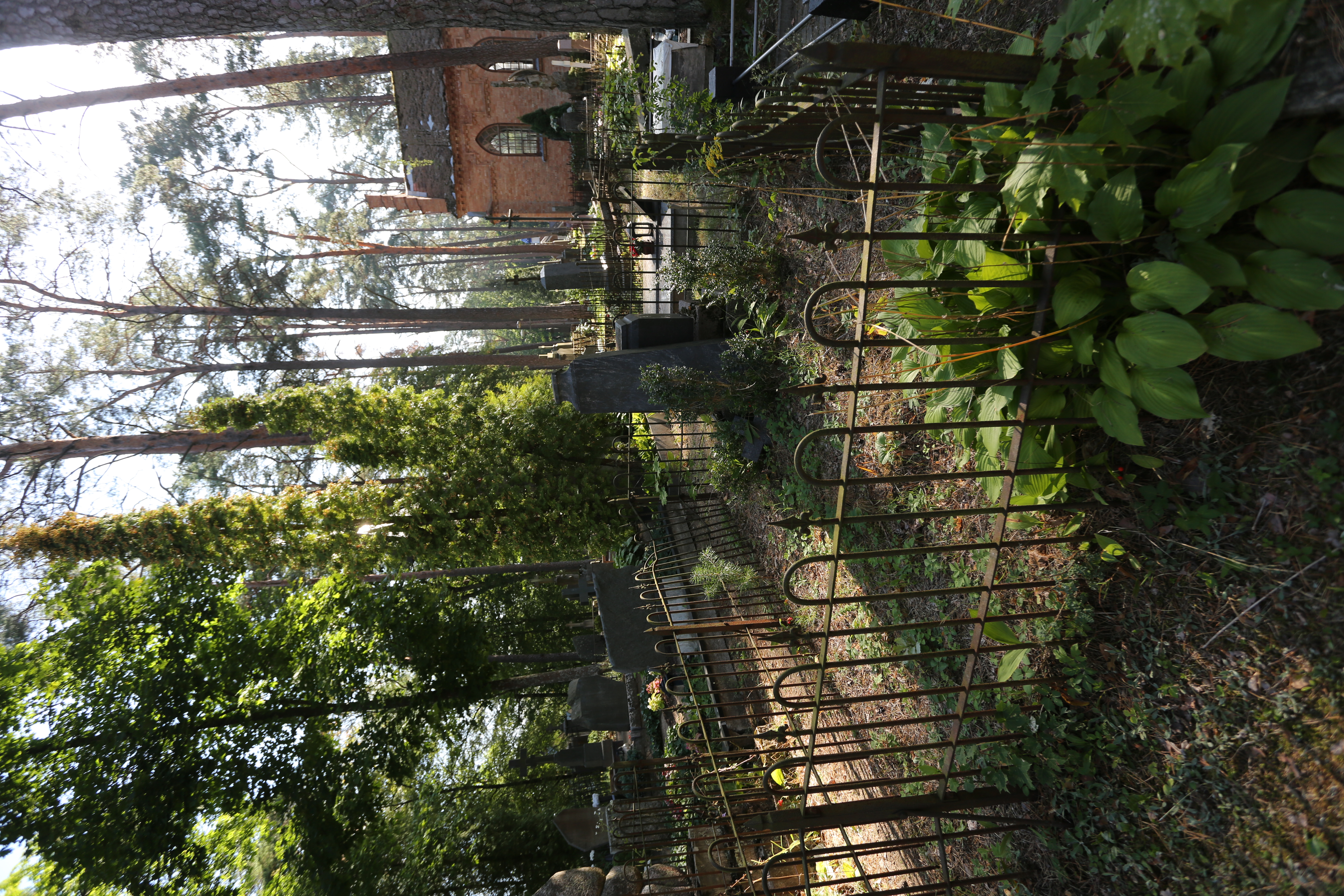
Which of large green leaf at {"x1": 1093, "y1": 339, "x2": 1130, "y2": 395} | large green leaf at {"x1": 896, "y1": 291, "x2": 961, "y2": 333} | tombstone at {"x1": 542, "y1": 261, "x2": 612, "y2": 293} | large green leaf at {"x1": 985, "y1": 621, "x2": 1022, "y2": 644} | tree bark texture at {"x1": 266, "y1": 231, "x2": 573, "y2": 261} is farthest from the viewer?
tree bark texture at {"x1": 266, "y1": 231, "x2": 573, "y2": 261}

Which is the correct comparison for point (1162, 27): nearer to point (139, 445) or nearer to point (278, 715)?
point (278, 715)

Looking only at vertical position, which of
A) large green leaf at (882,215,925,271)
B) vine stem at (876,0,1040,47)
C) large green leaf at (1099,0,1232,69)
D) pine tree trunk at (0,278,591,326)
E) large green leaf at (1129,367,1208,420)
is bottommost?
pine tree trunk at (0,278,591,326)

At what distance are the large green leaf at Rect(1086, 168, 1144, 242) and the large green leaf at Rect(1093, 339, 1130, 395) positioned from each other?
0.39 metres

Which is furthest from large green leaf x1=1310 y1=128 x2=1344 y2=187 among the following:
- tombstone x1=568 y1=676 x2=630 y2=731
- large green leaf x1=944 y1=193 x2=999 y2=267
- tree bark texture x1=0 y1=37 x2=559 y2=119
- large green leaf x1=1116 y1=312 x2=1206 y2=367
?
tree bark texture x1=0 y1=37 x2=559 y2=119

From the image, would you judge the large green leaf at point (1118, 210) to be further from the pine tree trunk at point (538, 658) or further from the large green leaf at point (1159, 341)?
the pine tree trunk at point (538, 658)

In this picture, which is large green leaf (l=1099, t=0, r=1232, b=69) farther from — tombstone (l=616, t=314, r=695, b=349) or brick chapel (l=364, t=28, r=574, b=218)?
brick chapel (l=364, t=28, r=574, b=218)

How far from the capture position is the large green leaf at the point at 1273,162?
2031 mm

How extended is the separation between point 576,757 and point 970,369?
442 inches

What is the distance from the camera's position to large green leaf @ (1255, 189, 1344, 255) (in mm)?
1968

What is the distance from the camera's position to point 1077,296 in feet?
8.08

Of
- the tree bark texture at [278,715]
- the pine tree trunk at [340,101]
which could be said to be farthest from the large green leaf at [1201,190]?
the pine tree trunk at [340,101]

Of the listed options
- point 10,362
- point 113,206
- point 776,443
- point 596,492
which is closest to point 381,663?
point 596,492

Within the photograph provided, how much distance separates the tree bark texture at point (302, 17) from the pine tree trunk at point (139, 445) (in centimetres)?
613

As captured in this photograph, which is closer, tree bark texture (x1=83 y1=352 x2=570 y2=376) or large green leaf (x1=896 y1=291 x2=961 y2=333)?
large green leaf (x1=896 y1=291 x2=961 y2=333)
